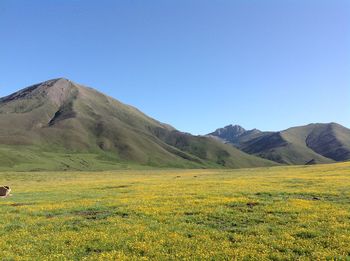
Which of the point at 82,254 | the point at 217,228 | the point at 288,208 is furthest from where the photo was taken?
the point at 288,208

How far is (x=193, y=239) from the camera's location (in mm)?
20922

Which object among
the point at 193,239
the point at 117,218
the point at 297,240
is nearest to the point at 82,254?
the point at 193,239

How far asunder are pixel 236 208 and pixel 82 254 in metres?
14.5

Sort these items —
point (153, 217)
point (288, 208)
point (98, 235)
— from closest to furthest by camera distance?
1. point (98, 235)
2. point (153, 217)
3. point (288, 208)

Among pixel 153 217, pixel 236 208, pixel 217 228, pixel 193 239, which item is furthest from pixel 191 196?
pixel 193 239

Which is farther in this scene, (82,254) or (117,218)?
(117,218)

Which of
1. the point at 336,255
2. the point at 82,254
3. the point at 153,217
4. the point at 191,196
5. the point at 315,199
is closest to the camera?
the point at 336,255

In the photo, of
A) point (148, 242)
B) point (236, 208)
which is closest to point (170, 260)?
point (148, 242)

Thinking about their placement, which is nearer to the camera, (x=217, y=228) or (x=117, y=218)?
(x=217, y=228)

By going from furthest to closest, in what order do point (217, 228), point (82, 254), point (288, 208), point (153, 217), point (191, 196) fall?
point (191, 196) → point (288, 208) → point (153, 217) → point (217, 228) → point (82, 254)

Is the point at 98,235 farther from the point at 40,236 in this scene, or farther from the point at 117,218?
the point at 117,218

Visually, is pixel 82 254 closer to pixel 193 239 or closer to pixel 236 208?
pixel 193 239

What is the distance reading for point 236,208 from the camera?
2989 cm

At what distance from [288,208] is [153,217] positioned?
10.5 m
